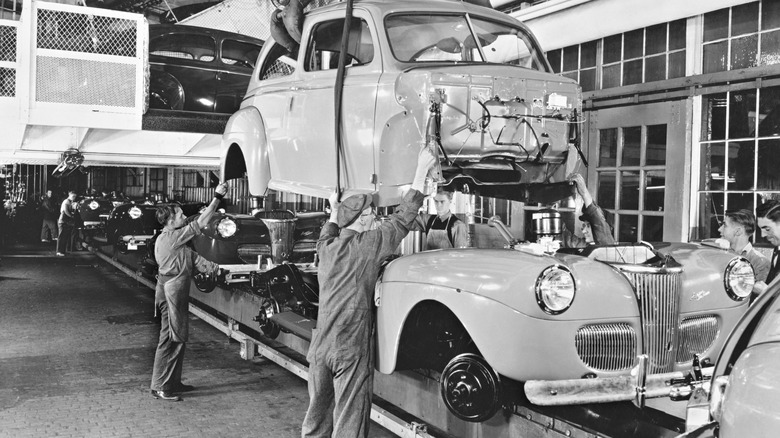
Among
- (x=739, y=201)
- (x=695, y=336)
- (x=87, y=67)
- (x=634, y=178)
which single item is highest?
(x=87, y=67)

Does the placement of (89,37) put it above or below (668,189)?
above

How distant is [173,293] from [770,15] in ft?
16.9

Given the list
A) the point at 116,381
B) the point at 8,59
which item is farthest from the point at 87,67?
the point at 116,381

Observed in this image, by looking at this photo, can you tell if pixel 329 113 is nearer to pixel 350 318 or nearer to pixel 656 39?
pixel 350 318

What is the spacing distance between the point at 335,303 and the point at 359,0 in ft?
7.49

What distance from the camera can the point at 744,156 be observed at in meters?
6.01

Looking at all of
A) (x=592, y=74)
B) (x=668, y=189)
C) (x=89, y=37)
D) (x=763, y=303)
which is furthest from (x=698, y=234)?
(x=89, y=37)

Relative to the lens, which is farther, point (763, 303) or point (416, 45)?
point (416, 45)

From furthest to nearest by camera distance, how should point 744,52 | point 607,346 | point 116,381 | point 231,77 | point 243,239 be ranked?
1. point 231,77
2. point 243,239
3. point 116,381
4. point 744,52
5. point 607,346

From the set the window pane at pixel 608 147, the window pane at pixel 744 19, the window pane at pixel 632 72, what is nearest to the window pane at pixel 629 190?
the window pane at pixel 608 147

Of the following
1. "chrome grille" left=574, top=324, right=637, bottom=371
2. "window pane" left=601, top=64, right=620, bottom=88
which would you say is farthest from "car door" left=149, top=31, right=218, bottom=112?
"chrome grille" left=574, top=324, right=637, bottom=371

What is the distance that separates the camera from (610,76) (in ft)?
24.2

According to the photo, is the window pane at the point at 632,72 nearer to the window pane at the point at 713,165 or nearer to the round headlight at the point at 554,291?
the window pane at the point at 713,165

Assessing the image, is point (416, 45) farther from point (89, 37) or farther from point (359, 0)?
point (89, 37)
